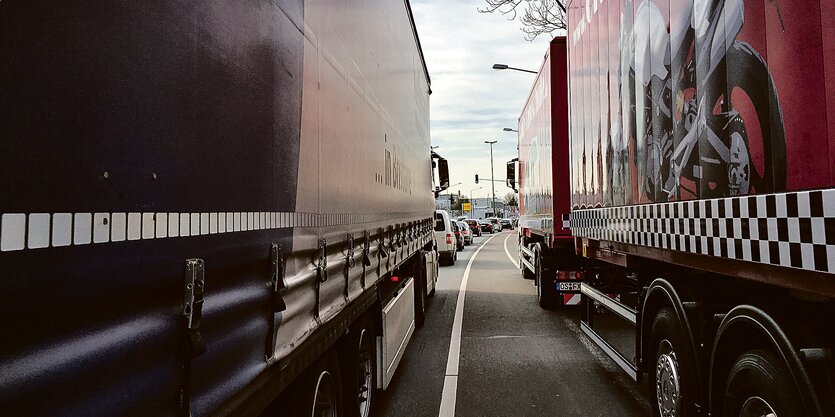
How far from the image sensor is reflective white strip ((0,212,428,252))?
3.69 ft

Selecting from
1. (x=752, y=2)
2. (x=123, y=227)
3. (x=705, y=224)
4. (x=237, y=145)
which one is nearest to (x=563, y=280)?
(x=705, y=224)

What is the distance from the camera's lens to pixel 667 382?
166 inches

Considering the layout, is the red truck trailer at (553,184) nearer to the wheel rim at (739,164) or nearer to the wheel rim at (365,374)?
the wheel rim at (365,374)

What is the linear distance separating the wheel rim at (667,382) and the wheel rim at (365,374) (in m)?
2.25

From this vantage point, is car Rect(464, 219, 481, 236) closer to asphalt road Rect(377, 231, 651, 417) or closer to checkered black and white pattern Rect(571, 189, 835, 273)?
asphalt road Rect(377, 231, 651, 417)

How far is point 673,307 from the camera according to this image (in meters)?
3.99

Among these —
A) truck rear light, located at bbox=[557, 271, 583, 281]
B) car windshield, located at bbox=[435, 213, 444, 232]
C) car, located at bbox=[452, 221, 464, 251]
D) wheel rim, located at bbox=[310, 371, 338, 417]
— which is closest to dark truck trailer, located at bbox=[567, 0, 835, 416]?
wheel rim, located at bbox=[310, 371, 338, 417]

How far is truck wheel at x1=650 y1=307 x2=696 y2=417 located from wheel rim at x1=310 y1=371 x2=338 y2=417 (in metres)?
2.22

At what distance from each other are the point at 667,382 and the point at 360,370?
2319 millimetres

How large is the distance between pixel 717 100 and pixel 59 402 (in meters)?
3.20

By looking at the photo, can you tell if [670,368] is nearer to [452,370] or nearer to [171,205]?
[452,370]

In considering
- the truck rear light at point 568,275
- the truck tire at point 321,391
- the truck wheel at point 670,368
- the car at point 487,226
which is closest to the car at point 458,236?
the truck rear light at point 568,275

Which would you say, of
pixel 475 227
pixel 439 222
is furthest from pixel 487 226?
pixel 439 222

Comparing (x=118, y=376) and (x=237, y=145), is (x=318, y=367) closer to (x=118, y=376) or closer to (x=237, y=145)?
(x=237, y=145)
